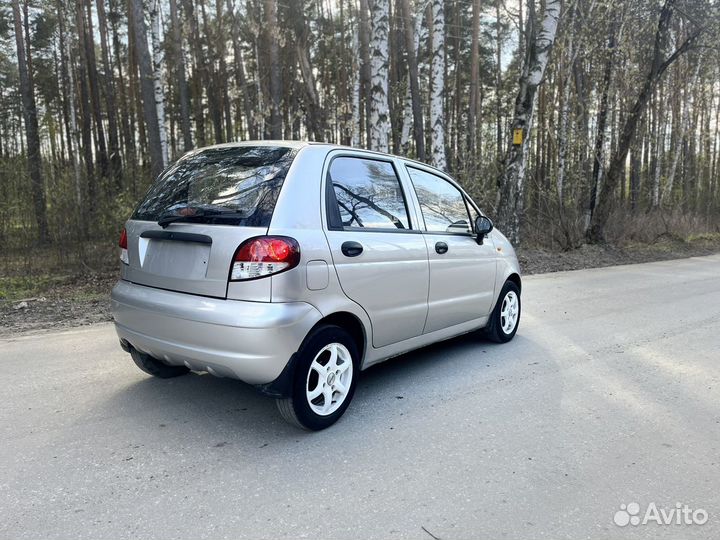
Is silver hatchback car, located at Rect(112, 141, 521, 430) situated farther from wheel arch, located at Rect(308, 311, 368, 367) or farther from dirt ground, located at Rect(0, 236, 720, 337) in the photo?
dirt ground, located at Rect(0, 236, 720, 337)

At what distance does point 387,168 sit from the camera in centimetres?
425

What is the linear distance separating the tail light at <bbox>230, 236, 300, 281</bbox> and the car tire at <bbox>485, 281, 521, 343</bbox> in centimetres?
308

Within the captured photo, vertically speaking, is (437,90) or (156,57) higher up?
(156,57)

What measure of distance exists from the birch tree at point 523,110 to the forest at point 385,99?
45 millimetres

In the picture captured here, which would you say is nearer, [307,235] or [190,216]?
[307,235]

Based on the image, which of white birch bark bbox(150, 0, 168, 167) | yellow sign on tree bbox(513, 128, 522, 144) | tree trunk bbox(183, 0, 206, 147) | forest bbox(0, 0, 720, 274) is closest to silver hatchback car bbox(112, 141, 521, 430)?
forest bbox(0, 0, 720, 274)

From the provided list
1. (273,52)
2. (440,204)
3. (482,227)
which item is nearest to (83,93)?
(273,52)

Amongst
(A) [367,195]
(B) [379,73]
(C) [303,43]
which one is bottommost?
(A) [367,195]

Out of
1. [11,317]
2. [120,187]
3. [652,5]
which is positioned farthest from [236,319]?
[652,5]

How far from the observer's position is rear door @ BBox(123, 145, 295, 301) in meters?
3.21

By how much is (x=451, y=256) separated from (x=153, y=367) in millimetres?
2662

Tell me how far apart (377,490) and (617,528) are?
1.18 meters

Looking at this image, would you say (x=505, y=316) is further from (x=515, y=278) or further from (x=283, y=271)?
(x=283, y=271)

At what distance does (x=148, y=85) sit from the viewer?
46.6 ft
